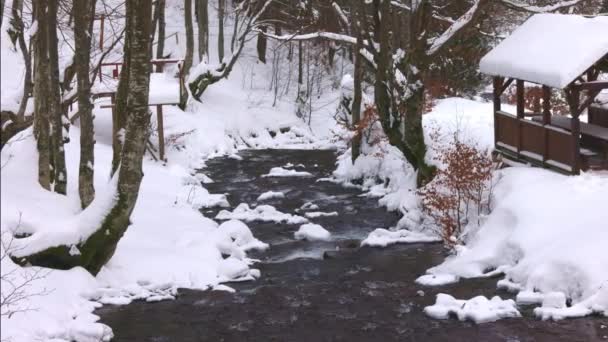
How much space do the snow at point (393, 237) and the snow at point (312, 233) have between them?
1.02 meters

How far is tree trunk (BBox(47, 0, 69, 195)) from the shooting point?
15148mm

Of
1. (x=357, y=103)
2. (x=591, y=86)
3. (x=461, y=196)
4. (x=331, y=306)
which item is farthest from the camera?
(x=357, y=103)

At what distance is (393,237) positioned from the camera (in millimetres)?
18203

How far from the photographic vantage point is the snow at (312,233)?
18516 millimetres

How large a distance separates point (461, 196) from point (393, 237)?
174cm

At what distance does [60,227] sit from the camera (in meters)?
13.5

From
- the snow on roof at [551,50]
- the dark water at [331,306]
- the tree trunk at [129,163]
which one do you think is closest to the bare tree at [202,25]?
the dark water at [331,306]

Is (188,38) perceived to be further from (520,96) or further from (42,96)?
(42,96)

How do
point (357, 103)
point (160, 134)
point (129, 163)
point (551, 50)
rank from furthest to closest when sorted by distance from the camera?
point (160, 134) → point (357, 103) → point (551, 50) → point (129, 163)

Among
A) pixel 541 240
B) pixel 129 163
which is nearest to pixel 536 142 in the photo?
pixel 541 240

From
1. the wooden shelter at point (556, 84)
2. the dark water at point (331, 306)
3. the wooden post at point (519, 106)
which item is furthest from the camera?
the wooden post at point (519, 106)

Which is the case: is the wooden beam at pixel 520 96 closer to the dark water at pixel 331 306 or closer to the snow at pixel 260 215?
the dark water at pixel 331 306

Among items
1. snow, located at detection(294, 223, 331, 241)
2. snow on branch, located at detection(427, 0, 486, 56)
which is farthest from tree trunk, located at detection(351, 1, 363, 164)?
snow, located at detection(294, 223, 331, 241)

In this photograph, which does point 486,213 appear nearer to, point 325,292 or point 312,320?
point 325,292
